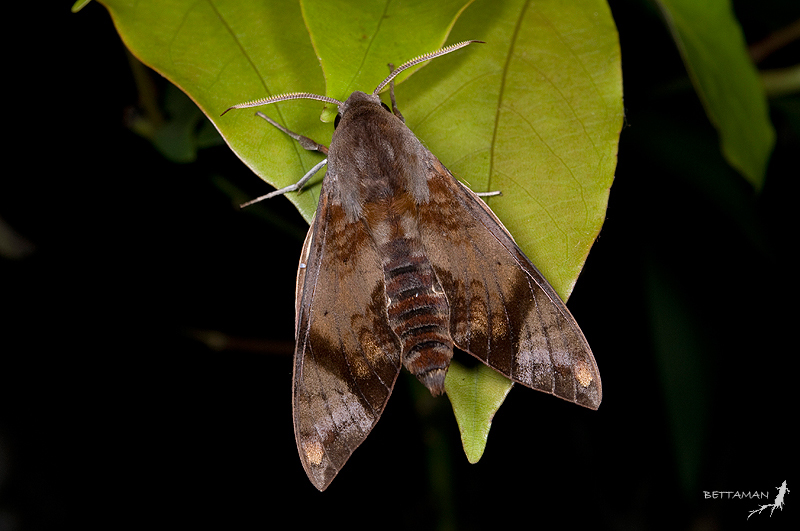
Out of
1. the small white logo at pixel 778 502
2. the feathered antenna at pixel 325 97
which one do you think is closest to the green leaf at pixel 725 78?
the feathered antenna at pixel 325 97

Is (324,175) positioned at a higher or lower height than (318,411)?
higher

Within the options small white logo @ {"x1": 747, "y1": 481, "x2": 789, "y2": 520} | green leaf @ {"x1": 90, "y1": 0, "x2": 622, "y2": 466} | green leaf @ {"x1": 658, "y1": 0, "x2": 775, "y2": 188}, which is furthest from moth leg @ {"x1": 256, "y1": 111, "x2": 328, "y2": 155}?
small white logo @ {"x1": 747, "y1": 481, "x2": 789, "y2": 520}

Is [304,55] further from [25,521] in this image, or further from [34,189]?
[25,521]

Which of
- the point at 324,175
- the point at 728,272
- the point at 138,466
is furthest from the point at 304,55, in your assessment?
the point at 138,466

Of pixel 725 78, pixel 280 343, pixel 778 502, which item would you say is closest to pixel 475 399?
pixel 725 78

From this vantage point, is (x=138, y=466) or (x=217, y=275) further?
(x=138, y=466)
